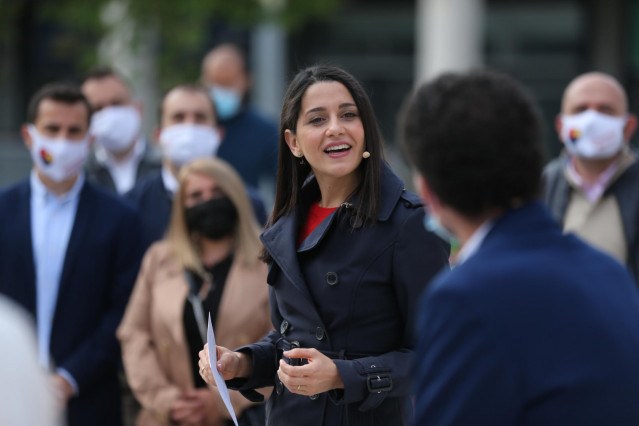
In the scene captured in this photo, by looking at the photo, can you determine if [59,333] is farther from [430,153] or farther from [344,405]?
[430,153]

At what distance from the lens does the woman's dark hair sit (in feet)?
10.6

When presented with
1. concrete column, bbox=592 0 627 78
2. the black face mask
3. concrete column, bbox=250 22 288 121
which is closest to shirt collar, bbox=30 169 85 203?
the black face mask

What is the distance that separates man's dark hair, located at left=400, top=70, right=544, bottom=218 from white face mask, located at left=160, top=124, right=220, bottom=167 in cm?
430

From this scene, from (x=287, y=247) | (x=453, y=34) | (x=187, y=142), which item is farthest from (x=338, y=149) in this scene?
(x=453, y=34)

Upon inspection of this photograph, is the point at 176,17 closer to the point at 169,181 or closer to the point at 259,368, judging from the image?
the point at 169,181

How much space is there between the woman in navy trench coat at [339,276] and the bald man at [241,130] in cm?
395

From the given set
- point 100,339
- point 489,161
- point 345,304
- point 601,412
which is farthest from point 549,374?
point 100,339

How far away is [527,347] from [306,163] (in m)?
1.58

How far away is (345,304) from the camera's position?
318 centimetres

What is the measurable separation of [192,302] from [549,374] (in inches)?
127

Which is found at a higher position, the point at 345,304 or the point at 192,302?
the point at 345,304

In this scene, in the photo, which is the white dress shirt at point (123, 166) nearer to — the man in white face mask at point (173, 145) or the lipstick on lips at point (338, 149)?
the man in white face mask at point (173, 145)

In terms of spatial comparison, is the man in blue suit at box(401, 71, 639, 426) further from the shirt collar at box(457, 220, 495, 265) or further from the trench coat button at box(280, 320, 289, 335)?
the trench coat button at box(280, 320, 289, 335)

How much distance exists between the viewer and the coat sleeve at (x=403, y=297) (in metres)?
3.11
